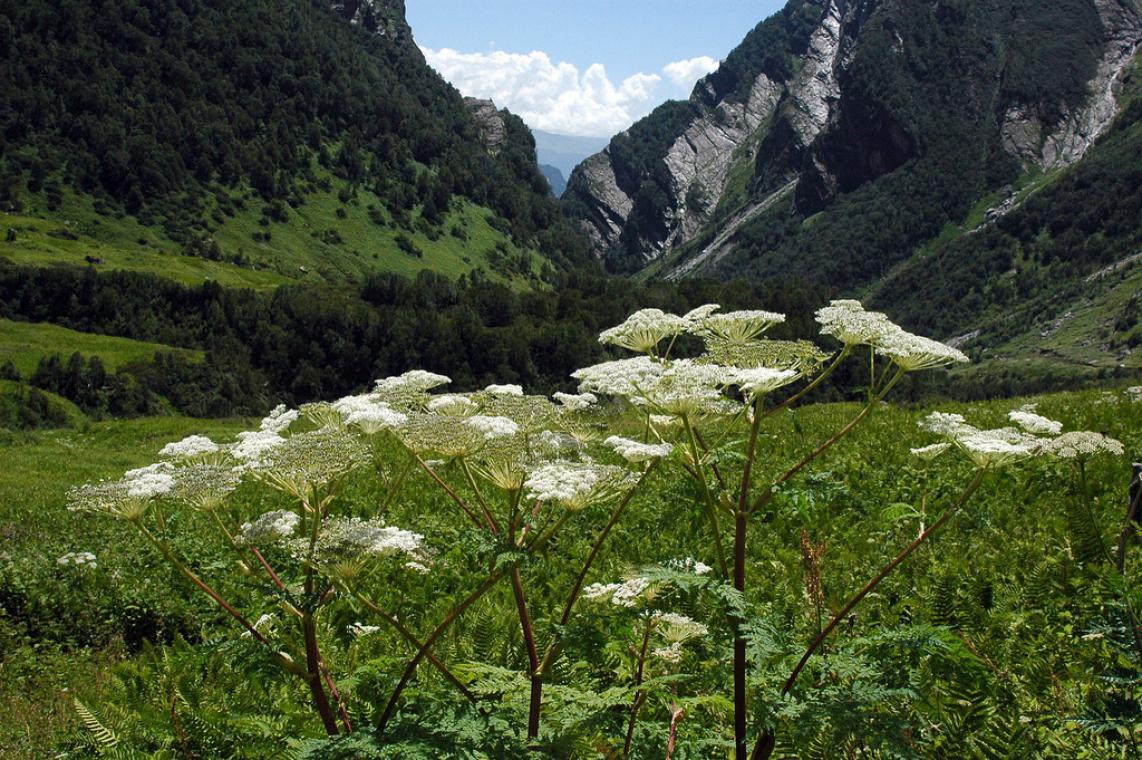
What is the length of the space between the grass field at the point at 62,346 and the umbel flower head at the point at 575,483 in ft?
389

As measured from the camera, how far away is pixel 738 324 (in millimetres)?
4914

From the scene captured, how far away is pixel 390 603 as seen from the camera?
9.30 meters

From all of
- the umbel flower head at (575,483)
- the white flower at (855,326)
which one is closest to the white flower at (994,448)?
the white flower at (855,326)

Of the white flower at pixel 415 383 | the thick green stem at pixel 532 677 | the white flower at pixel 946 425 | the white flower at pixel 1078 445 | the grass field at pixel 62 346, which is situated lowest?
the grass field at pixel 62 346

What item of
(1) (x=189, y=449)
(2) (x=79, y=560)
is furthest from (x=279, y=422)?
(2) (x=79, y=560)

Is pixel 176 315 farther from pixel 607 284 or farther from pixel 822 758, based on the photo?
pixel 822 758

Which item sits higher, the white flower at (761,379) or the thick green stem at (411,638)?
the white flower at (761,379)

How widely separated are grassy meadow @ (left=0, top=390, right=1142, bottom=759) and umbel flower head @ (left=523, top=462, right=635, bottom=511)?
1.15ft

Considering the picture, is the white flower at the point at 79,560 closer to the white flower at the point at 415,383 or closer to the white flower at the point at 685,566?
the white flower at the point at 415,383

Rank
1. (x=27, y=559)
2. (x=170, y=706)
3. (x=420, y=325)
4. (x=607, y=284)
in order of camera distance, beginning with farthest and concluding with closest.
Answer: (x=607, y=284) < (x=420, y=325) < (x=27, y=559) < (x=170, y=706)

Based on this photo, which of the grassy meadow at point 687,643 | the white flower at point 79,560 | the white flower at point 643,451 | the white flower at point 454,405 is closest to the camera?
the white flower at point 643,451

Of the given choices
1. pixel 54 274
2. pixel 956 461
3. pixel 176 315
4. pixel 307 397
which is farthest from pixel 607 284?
pixel 956 461

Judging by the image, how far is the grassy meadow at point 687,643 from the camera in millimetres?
3975

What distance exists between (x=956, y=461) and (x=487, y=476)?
11.6m
